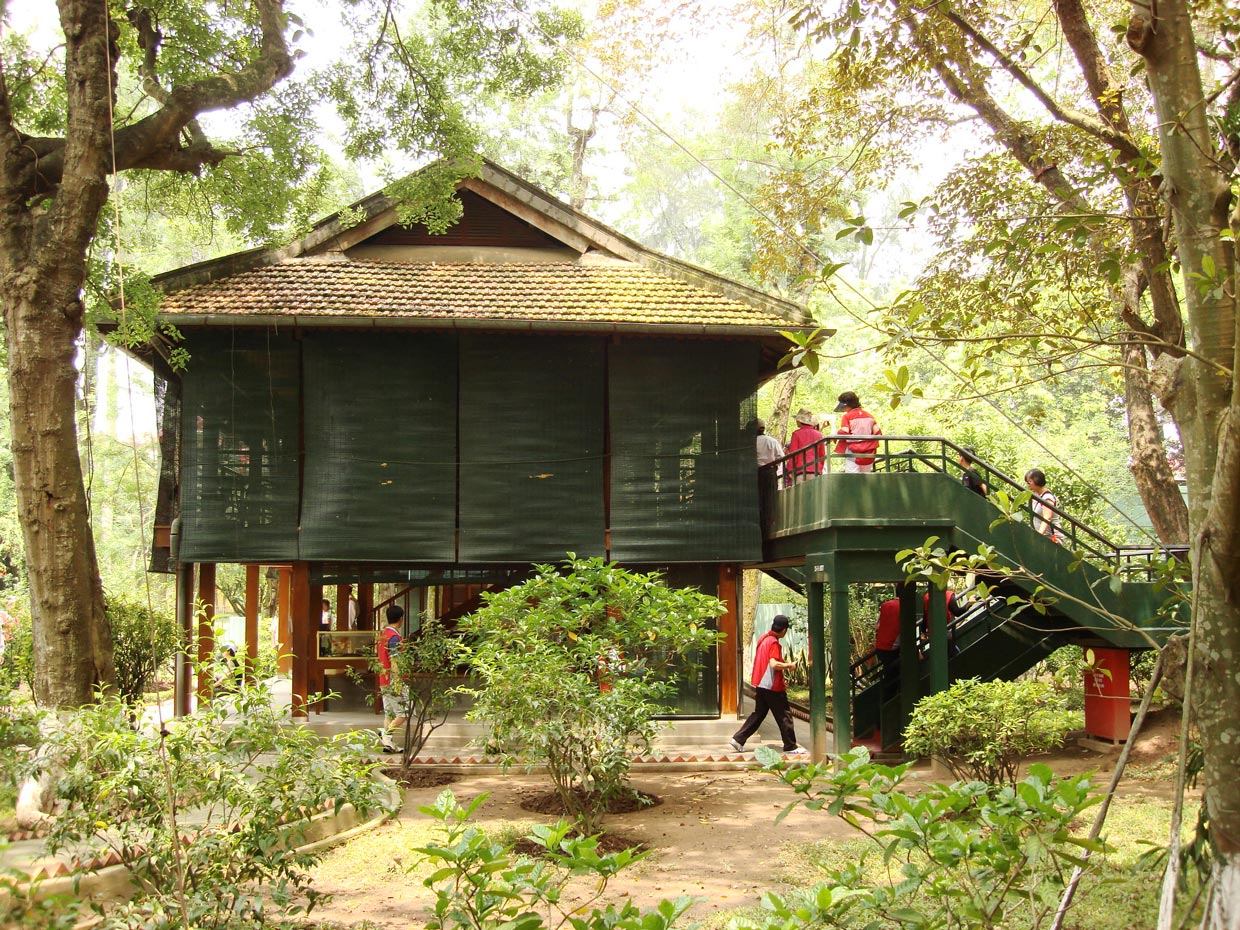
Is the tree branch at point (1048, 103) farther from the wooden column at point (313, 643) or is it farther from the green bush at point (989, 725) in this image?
the wooden column at point (313, 643)

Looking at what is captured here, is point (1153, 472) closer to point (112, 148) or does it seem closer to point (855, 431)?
point (855, 431)

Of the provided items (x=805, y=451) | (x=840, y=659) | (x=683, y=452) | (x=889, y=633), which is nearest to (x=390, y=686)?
(x=683, y=452)

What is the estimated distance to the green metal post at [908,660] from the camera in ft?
44.3

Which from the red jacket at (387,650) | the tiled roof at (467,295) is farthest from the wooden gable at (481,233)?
the red jacket at (387,650)

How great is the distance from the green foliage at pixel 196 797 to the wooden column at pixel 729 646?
9539 mm

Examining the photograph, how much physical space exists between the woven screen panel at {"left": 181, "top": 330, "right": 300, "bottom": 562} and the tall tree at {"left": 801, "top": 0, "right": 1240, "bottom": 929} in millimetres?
8007

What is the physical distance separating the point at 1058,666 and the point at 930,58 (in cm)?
1002

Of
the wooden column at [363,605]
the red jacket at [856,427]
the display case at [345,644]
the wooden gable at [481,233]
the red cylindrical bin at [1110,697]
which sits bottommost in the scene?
the red cylindrical bin at [1110,697]

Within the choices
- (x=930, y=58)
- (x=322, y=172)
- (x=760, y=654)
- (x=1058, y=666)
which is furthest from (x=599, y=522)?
(x=1058, y=666)

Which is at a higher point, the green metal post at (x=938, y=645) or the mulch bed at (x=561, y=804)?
the green metal post at (x=938, y=645)

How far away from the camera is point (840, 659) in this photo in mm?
12414

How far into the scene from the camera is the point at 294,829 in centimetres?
562

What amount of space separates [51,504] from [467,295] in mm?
7118

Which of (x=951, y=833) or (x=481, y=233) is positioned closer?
(x=951, y=833)
